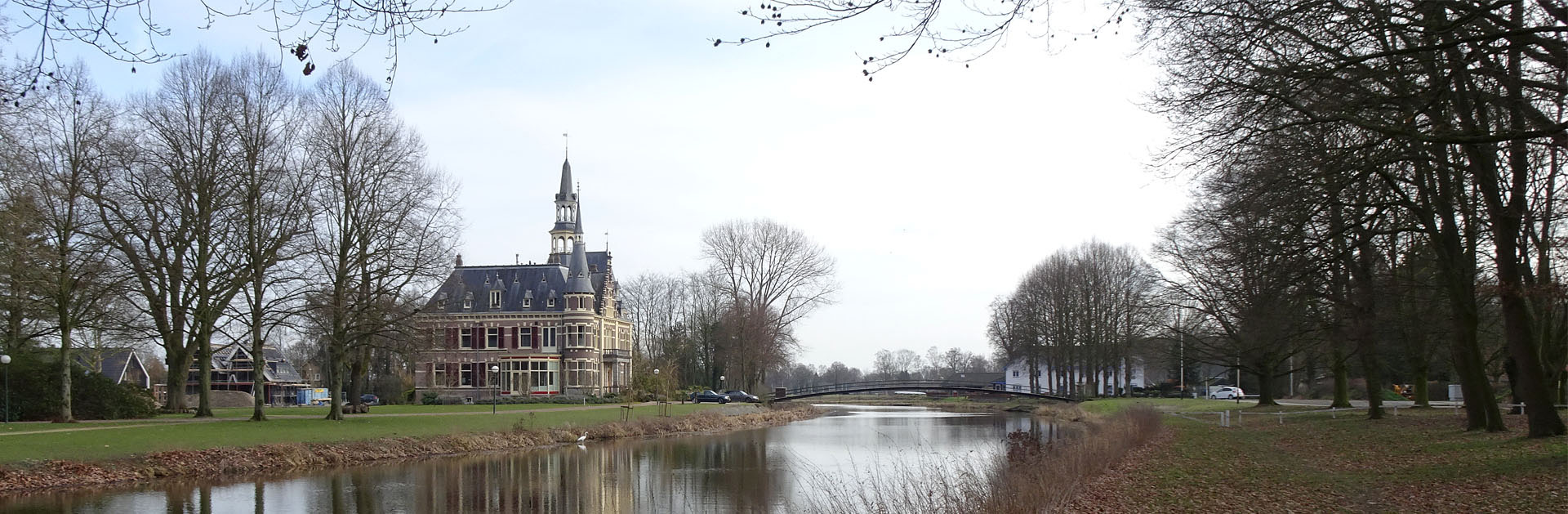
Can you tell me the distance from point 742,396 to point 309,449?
3994 centimetres

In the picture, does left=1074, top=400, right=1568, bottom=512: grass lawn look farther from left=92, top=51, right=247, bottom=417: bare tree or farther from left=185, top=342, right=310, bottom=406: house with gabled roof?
left=185, top=342, right=310, bottom=406: house with gabled roof

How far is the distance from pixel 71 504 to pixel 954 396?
76.8 m

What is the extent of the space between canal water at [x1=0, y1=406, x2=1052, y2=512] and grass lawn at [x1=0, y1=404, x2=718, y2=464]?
2020 mm

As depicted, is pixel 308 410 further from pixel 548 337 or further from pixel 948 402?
pixel 948 402

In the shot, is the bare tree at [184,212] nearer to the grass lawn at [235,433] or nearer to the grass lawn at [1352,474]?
the grass lawn at [235,433]

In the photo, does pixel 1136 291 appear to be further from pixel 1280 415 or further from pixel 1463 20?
pixel 1463 20

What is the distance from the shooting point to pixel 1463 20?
900 centimetres

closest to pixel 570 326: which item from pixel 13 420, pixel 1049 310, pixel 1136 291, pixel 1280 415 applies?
pixel 1049 310

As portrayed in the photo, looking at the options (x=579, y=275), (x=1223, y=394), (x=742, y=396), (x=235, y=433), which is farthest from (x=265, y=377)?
(x=1223, y=394)

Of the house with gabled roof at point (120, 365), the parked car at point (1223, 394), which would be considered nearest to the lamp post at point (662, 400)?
the house with gabled roof at point (120, 365)

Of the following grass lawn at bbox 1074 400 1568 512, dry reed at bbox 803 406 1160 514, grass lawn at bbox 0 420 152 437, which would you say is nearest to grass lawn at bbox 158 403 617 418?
grass lawn at bbox 0 420 152 437

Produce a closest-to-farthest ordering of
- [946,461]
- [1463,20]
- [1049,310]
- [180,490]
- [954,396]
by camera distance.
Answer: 1. [1463,20]
2. [180,490]
3. [946,461]
4. [1049,310]
5. [954,396]

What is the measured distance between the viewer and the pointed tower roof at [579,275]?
210 ft

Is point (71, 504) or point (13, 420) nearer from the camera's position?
point (71, 504)
